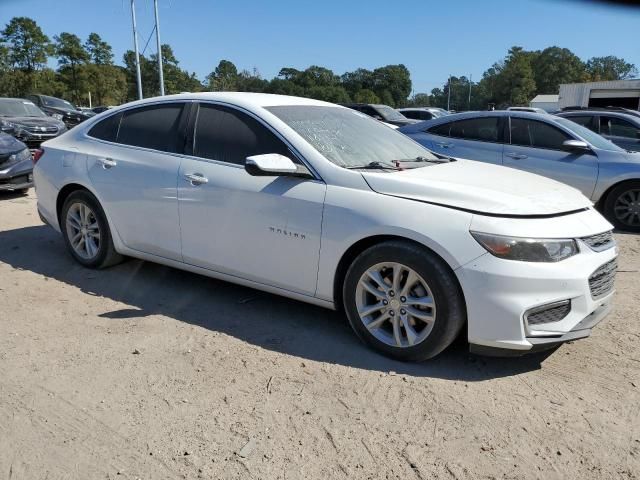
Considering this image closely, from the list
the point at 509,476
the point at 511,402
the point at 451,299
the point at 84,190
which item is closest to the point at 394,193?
the point at 451,299

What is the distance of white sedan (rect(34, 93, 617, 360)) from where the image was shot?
2998 millimetres

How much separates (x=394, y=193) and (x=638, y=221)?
5.45m

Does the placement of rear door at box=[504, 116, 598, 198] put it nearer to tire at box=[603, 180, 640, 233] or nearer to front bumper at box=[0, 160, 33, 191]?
tire at box=[603, 180, 640, 233]

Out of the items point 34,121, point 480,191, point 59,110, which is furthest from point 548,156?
point 59,110

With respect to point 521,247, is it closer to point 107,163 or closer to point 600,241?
point 600,241

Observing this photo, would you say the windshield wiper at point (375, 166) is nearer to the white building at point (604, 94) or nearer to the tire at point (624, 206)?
the tire at point (624, 206)

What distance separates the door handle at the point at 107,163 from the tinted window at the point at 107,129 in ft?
0.70

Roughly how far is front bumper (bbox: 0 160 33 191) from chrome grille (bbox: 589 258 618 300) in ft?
26.8

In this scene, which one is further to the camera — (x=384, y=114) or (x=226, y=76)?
(x=226, y=76)

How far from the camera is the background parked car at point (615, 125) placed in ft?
30.2

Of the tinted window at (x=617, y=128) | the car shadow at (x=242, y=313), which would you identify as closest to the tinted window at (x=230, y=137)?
the car shadow at (x=242, y=313)

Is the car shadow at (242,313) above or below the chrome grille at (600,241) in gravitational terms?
below

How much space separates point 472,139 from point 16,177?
6.96 meters

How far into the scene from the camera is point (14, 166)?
8391 mm
